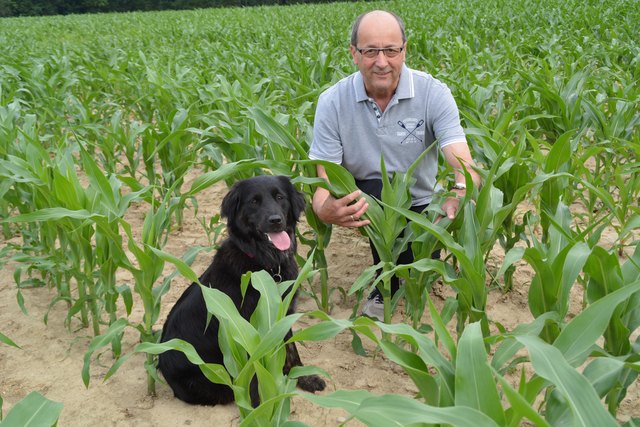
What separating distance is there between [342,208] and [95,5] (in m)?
57.3

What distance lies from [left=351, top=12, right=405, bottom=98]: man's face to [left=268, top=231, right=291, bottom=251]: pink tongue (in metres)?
1.05

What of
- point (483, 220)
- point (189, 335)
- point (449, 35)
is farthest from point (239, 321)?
point (449, 35)

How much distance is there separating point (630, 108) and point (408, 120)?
212 cm

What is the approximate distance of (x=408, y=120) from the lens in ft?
11.1

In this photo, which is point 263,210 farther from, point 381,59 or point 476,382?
point 476,382

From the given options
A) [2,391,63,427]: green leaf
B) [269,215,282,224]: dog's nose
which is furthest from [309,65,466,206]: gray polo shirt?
[2,391,63,427]: green leaf

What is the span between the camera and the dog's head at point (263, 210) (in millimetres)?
2764

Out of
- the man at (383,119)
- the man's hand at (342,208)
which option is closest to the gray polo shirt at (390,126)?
the man at (383,119)

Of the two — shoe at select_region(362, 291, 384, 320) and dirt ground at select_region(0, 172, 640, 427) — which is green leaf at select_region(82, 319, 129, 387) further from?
shoe at select_region(362, 291, 384, 320)

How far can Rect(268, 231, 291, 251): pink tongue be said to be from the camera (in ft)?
9.08

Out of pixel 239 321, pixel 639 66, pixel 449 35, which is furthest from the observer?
pixel 449 35

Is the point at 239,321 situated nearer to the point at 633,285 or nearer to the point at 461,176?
the point at 633,285

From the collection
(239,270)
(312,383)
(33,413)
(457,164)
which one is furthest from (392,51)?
(33,413)

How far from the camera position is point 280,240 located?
9.11 feet
